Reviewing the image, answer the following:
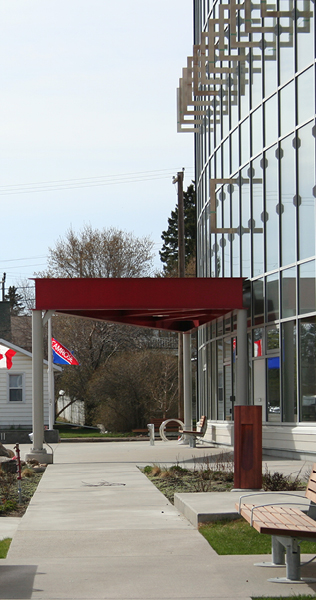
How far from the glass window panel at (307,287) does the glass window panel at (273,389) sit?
7.08 feet

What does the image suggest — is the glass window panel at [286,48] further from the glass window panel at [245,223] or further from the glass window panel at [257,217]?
the glass window panel at [245,223]

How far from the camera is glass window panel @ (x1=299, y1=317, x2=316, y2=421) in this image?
16578 millimetres

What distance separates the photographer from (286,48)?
18.4 meters

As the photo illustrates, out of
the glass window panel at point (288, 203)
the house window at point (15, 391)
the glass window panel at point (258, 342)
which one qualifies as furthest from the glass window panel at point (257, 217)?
the house window at point (15, 391)

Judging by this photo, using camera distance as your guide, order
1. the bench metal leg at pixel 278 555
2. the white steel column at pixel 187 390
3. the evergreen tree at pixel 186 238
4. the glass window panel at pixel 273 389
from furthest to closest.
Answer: the evergreen tree at pixel 186 238, the white steel column at pixel 187 390, the glass window panel at pixel 273 389, the bench metal leg at pixel 278 555

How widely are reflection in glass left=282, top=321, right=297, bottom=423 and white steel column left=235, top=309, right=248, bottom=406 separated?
35.9 inches

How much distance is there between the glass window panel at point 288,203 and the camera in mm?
17859

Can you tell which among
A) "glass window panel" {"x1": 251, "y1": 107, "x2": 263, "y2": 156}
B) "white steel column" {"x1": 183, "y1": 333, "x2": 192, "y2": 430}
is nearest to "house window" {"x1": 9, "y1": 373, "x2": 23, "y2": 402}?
"white steel column" {"x1": 183, "y1": 333, "x2": 192, "y2": 430}

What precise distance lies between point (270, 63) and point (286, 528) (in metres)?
15.4

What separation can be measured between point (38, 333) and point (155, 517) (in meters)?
9.62

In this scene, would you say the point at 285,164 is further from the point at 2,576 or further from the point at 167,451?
the point at 2,576

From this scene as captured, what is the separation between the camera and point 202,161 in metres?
29.4

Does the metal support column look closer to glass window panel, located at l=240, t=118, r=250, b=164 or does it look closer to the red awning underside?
glass window panel, located at l=240, t=118, r=250, b=164

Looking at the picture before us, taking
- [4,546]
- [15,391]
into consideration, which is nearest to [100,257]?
[15,391]
